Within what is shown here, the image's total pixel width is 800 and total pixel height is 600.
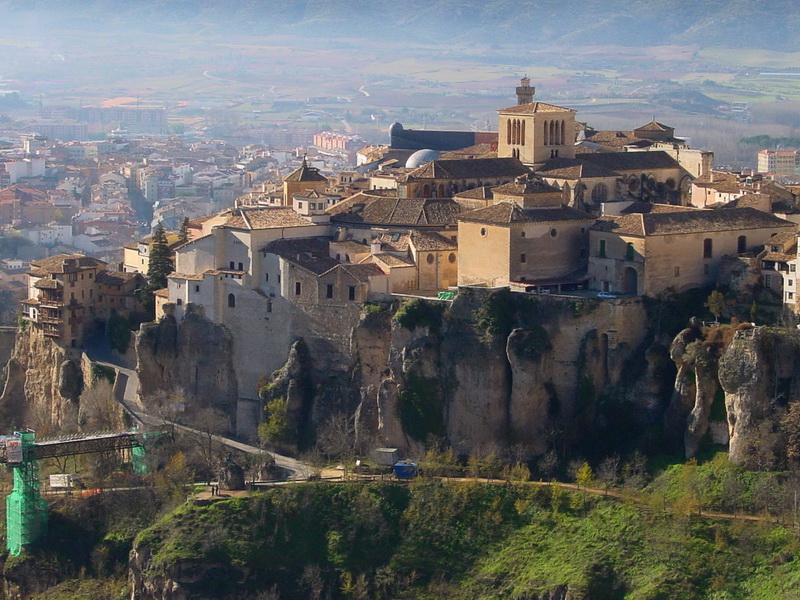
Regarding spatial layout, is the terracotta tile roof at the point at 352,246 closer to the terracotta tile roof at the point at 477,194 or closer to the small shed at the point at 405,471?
Result: the terracotta tile roof at the point at 477,194

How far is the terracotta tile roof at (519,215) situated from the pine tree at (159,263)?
1230 cm

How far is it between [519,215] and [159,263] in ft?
48.0

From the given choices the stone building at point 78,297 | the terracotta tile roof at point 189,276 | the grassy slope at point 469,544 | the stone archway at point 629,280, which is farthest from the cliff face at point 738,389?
the stone building at point 78,297

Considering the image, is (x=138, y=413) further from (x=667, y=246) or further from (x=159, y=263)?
(x=667, y=246)

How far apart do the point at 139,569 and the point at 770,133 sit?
116964 millimetres

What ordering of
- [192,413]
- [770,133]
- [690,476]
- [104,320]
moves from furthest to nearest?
1. [770,133]
2. [104,320]
3. [192,413]
4. [690,476]

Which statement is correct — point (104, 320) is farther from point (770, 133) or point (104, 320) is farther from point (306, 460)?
point (770, 133)

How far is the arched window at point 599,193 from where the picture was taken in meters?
60.6

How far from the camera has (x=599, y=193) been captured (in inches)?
2394

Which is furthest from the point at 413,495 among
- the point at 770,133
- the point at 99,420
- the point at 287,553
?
the point at 770,133

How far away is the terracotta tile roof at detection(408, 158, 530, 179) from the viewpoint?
62.6 metres

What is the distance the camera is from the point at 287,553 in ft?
167

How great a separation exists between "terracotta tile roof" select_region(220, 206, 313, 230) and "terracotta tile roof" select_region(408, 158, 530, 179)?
468 cm

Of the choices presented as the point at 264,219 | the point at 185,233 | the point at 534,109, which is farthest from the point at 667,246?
the point at 185,233
